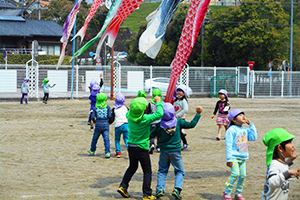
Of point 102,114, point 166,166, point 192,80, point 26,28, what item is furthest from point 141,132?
point 26,28

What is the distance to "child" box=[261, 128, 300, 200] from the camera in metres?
3.59

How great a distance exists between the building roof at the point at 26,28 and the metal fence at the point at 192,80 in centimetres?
1690

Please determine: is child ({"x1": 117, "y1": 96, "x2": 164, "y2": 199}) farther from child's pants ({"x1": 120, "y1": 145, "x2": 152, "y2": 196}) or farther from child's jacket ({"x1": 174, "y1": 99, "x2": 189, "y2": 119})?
child's jacket ({"x1": 174, "y1": 99, "x2": 189, "y2": 119})

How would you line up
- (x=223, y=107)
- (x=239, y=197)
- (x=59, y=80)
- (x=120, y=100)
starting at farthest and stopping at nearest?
(x=59, y=80) → (x=223, y=107) → (x=120, y=100) → (x=239, y=197)

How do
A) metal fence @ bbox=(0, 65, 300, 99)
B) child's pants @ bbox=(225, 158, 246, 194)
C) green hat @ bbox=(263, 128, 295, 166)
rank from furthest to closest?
1. metal fence @ bbox=(0, 65, 300, 99)
2. child's pants @ bbox=(225, 158, 246, 194)
3. green hat @ bbox=(263, 128, 295, 166)

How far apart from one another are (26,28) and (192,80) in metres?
24.1

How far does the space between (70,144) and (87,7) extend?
50219mm

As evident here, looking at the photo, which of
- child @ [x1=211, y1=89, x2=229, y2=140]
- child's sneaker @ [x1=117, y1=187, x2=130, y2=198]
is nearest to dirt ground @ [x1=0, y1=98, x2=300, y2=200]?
child's sneaker @ [x1=117, y1=187, x2=130, y2=198]

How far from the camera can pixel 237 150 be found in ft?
17.6

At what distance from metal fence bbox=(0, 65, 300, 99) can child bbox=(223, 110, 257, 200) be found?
20.4 metres

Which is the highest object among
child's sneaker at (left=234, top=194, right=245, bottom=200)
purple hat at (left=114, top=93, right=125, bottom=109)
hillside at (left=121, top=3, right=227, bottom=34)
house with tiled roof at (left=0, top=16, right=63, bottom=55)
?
A: hillside at (left=121, top=3, right=227, bottom=34)

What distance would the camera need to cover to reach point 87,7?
57188 mm

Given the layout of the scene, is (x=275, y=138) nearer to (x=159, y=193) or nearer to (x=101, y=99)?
(x=159, y=193)

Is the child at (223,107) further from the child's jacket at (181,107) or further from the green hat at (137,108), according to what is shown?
the green hat at (137,108)
